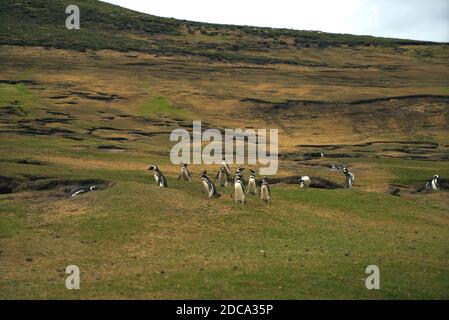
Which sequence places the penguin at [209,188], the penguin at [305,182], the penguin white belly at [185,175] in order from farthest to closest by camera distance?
the penguin at [305,182] → the penguin white belly at [185,175] → the penguin at [209,188]

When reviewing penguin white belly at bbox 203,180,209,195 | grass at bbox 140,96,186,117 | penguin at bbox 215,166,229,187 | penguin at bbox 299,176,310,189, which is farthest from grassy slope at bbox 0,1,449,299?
penguin at bbox 215,166,229,187

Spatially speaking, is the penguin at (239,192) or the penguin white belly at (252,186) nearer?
the penguin at (239,192)

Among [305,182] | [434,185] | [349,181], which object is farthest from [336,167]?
[305,182]

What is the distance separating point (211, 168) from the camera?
4638cm

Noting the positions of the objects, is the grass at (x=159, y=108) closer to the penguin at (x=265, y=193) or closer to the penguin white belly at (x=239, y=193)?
the penguin at (x=265, y=193)

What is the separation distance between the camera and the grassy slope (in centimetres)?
2072

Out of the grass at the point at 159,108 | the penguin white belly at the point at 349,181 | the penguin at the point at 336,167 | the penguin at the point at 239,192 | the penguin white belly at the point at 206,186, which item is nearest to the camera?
the penguin at the point at 239,192

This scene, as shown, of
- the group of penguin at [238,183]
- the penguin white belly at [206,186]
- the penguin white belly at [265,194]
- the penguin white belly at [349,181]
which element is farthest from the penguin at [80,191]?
the penguin white belly at [349,181]

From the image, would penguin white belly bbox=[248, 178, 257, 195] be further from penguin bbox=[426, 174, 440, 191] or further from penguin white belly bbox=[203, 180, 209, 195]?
penguin bbox=[426, 174, 440, 191]

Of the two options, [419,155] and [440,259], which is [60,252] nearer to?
[440,259]

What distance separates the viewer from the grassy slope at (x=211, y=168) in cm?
2072

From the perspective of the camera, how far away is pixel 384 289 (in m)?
19.1

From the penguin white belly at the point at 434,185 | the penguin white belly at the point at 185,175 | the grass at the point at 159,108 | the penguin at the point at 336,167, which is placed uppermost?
the grass at the point at 159,108

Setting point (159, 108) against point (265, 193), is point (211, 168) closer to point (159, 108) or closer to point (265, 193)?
point (265, 193)
